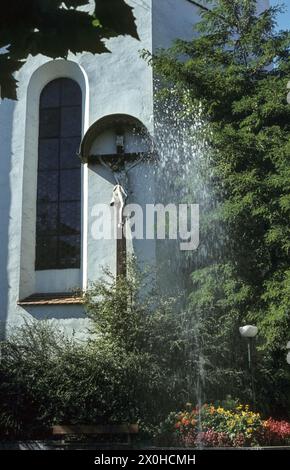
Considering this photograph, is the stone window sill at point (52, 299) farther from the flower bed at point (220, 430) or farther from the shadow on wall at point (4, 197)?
the flower bed at point (220, 430)

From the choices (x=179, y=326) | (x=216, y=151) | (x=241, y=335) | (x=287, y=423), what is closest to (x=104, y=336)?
(x=179, y=326)

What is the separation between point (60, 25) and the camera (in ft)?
9.34

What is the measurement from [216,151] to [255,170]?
91 cm

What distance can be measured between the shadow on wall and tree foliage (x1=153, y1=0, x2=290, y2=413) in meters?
3.42

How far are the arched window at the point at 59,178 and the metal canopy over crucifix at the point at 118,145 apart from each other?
0.63m

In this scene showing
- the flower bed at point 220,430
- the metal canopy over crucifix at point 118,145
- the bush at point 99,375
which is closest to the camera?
the flower bed at point 220,430

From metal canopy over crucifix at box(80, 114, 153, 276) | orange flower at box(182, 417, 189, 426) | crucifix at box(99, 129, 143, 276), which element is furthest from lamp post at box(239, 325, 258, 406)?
metal canopy over crucifix at box(80, 114, 153, 276)

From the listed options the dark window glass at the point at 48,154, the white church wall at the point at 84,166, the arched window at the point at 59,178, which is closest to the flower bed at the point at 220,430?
the white church wall at the point at 84,166

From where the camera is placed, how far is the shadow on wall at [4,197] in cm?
1263

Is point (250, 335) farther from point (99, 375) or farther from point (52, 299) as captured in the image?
point (52, 299)

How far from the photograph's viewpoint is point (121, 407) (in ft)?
31.6

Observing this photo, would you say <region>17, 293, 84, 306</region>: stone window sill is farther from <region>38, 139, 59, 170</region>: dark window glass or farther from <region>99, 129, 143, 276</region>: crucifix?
<region>38, 139, 59, 170</region>: dark window glass

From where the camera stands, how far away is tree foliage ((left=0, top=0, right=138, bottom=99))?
9.20 ft

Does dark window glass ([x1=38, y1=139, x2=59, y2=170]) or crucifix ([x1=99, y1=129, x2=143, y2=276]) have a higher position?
dark window glass ([x1=38, y1=139, x2=59, y2=170])
